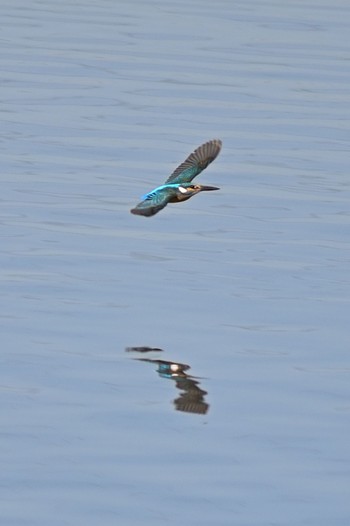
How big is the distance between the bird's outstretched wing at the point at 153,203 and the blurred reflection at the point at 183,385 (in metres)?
0.72

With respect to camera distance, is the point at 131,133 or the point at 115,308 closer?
the point at 115,308

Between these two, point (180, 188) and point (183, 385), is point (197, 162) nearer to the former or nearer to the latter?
point (180, 188)

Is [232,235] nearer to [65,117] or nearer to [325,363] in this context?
[325,363]

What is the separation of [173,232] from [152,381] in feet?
11.7

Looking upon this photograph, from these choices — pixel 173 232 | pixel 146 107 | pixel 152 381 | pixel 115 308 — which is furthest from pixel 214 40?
pixel 152 381

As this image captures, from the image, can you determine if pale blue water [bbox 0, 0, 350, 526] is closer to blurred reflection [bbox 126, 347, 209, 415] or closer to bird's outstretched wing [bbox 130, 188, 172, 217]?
blurred reflection [bbox 126, 347, 209, 415]

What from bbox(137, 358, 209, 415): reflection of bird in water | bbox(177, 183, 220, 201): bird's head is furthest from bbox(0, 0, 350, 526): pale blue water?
bbox(177, 183, 220, 201): bird's head

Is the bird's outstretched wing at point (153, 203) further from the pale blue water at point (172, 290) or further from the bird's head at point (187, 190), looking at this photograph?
the pale blue water at point (172, 290)

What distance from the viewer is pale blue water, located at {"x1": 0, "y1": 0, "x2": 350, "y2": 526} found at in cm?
662

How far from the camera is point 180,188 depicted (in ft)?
30.6

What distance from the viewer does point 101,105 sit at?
1593 cm

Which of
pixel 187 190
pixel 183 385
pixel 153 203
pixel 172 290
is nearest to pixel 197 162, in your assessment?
pixel 187 190

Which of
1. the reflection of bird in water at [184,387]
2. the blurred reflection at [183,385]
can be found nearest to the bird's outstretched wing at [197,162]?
the blurred reflection at [183,385]

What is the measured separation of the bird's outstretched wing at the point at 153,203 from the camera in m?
8.57
